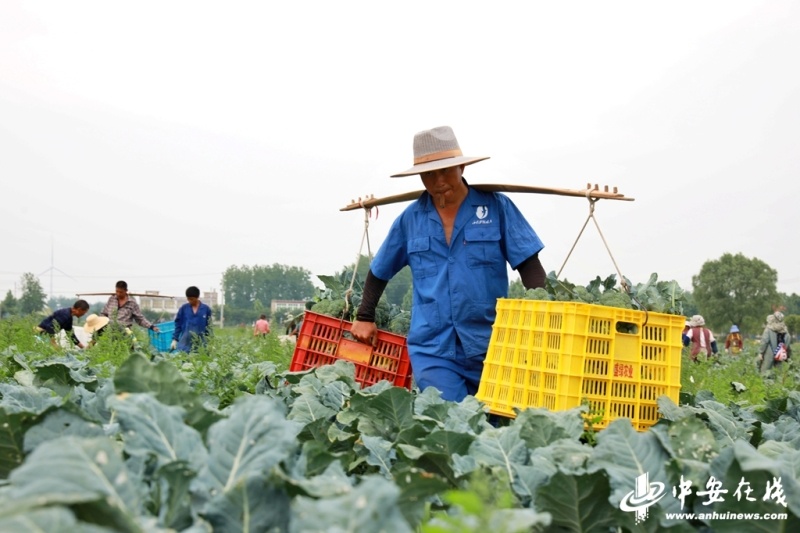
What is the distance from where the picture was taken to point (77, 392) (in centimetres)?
329

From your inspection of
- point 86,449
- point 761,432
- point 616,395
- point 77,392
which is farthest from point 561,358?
point 86,449

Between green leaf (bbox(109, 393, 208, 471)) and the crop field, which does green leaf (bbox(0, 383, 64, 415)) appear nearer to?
the crop field

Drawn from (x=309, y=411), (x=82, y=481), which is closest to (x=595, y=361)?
(x=309, y=411)

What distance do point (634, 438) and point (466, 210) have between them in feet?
10.0

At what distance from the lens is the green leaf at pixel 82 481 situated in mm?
1467

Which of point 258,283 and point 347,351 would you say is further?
point 258,283

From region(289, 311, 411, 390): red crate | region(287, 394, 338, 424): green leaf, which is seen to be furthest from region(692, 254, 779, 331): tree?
region(287, 394, 338, 424): green leaf

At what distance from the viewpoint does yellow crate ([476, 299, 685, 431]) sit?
366 cm

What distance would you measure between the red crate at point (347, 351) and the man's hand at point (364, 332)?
0.04 m

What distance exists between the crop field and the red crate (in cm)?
225

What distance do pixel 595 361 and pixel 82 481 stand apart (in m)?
2.62

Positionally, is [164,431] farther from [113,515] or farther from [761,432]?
[761,432]

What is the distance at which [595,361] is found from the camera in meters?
3.72

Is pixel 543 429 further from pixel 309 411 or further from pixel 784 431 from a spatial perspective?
pixel 784 431
